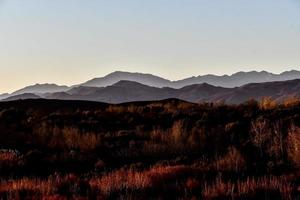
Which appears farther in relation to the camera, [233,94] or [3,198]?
[233,94]

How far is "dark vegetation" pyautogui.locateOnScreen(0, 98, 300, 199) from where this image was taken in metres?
9.65

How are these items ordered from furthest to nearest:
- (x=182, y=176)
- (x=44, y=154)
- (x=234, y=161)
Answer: (x=44, y=154) < (x=234, y=161) < (x=182, y=176)

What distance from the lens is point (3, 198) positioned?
363 inches

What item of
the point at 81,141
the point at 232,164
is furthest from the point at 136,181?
the point at 81,141

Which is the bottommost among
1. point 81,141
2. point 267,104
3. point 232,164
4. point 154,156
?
point 154,156

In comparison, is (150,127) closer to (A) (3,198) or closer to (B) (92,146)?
(B) (92,146)

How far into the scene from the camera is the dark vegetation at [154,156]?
9648mm

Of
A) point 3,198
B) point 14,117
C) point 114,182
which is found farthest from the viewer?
point 14,117

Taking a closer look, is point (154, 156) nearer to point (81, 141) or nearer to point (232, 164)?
point (81, 141)

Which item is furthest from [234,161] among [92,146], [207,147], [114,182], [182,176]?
[92,146]

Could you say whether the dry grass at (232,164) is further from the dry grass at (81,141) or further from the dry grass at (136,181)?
the dry grass at (81,141)

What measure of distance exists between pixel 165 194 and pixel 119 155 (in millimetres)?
6897

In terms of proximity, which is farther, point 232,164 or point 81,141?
point 81,141

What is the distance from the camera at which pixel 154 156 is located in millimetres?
16328
